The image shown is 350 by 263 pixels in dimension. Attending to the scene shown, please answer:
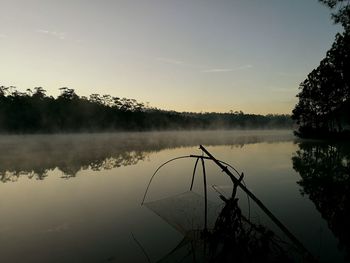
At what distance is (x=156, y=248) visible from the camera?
750cm

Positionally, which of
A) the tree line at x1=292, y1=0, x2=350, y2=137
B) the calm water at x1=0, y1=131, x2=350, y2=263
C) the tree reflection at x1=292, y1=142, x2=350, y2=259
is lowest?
the calm water at x1=0, y1=131, x2=350, y2=263

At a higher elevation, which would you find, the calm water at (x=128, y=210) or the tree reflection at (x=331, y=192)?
the tree reflection at (x=331, y=192)

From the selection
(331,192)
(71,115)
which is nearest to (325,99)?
(331,192)

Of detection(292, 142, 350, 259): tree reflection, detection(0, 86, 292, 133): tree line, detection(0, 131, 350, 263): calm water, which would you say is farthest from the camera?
detection(0, 86, 292, 133): tree line

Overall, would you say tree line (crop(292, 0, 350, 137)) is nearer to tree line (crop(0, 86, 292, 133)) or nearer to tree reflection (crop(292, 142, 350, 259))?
tree reflection (crop(292, 142, 350, 259))

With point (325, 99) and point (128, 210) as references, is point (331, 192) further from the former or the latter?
point (325, 99)

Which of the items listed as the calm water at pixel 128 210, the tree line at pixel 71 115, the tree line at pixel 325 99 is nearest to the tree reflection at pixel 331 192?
the calm water at pixel 128 210

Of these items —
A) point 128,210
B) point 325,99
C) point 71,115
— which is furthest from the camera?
point 71,115

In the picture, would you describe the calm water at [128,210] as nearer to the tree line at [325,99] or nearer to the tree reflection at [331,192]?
the tree reflection at [331,192]

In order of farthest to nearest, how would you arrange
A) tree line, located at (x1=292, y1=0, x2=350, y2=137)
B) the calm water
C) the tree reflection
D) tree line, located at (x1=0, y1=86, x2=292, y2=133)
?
tree line, located at (x1=0, y1=86, x2=292, y2=133), tree line, located at (x1=292, y1=0, x2=350, y2=137), the tree reflection, the calm water

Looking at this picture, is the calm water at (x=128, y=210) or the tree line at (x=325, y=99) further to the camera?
the tree line at (x=325, y=99)

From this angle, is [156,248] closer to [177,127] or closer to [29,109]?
[29,109]

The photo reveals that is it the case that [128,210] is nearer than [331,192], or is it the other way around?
[128,210]

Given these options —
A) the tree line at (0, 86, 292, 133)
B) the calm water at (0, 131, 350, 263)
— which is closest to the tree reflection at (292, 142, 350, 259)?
the calm water at (0, 131, 350, 263)
